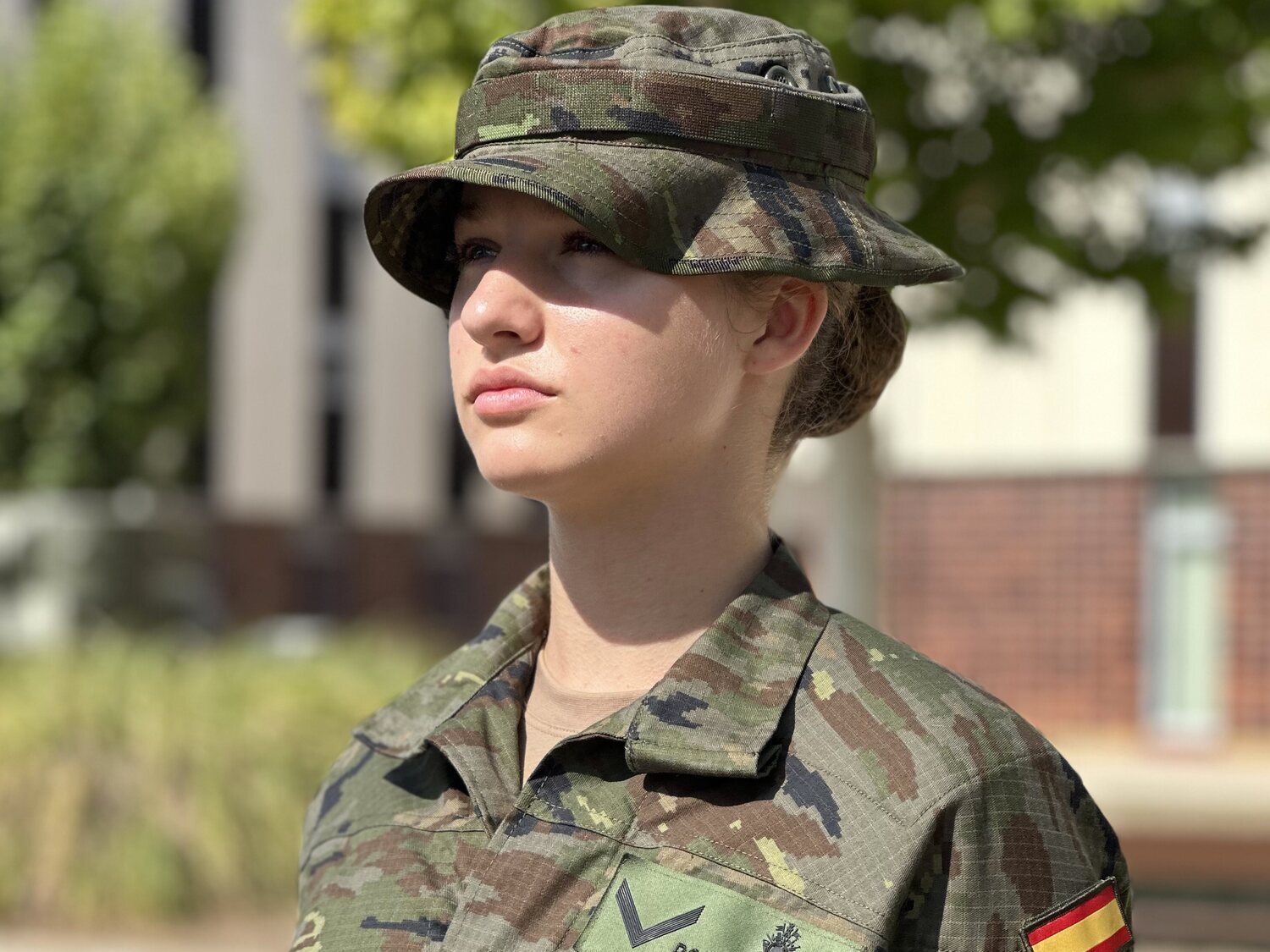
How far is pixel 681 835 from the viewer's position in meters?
1.71

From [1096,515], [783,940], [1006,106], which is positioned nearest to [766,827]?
[783,940]

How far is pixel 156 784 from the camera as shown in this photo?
7832mm

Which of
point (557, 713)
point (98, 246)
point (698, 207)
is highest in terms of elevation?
point (98, 246)

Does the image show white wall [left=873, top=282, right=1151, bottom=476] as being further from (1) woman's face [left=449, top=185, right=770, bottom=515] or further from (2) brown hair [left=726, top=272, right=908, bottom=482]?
(1) woman's face [left=449, top=185, right=770, bottom=515]

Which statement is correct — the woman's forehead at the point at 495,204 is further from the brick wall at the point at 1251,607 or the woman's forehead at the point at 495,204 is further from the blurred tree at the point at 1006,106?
the brick wall at the point at 1251,607

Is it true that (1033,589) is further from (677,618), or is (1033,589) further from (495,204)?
(495,204)

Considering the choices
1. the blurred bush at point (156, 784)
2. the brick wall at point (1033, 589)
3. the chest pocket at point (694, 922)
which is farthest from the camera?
the brick wall at point (1033, 589)

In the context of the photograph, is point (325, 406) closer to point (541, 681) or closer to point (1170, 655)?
point (1170, 655)

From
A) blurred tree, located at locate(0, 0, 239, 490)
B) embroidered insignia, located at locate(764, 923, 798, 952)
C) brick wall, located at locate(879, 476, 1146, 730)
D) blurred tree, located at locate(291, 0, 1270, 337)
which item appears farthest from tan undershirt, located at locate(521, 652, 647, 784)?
brick wall, located at locate(879, 476, 1146, 730)

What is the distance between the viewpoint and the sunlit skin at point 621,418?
180 cm

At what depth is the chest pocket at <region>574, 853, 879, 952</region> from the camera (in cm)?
165

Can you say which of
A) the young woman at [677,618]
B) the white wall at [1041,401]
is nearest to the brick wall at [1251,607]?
the white wall at [1041,401]

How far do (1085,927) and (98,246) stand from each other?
12.4 meters

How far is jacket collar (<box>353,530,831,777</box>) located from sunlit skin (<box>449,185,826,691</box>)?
7cm
